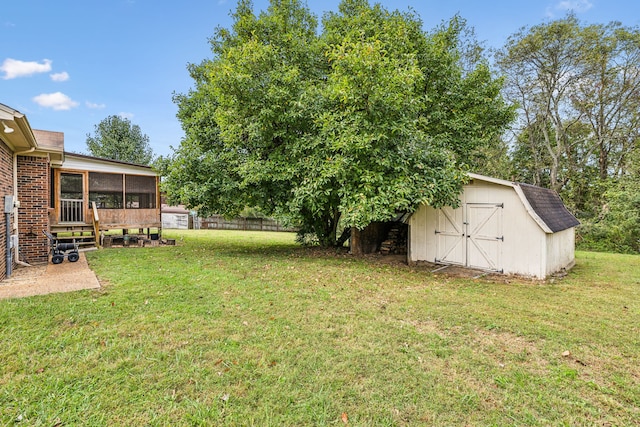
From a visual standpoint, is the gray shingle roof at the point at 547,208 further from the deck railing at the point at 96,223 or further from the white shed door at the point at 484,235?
the deck railing at the point at 96,223

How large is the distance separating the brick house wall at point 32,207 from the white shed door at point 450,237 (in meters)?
10.4

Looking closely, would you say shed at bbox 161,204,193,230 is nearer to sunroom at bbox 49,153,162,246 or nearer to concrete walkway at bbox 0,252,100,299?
sunroom at bbox 49,153,162,246

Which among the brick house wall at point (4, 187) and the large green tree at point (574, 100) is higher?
the large green tree at point (574, 100)

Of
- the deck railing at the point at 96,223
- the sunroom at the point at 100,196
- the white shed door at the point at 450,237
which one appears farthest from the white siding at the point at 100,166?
the white shed door at the point at 450,237

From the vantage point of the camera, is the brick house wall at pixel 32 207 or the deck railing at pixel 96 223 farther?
the deck railing at pixel 96 223

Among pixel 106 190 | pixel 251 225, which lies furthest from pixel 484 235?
pixel 251 225

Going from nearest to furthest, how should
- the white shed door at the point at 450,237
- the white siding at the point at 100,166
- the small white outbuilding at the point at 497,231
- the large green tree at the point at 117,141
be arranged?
the small white outbuilding at the point at 497,231 → the white shed door at the point at 450,237 → the white siding at the point at 100,166 → the large green tree at the point at 117,141

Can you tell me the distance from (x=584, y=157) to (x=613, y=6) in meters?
8.21

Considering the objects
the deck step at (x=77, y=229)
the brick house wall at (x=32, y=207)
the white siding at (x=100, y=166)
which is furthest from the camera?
the white siding at (x=100, y=166)

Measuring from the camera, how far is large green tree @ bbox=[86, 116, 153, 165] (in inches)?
896

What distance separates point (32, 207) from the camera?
7.76 m

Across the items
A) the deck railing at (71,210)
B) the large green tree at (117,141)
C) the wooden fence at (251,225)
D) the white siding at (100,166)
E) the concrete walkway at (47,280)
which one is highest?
the large green tree at (117,141)

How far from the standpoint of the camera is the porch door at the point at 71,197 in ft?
35.9

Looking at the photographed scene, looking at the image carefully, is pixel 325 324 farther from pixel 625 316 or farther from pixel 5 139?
pixel 5 139
